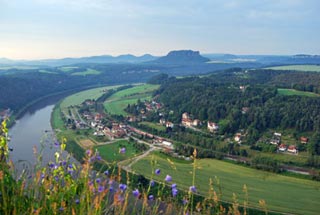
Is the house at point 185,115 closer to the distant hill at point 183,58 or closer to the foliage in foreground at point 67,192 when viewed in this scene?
the foliage in foreground at point 67,192

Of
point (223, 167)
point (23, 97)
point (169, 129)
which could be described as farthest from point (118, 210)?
point (23, 97)

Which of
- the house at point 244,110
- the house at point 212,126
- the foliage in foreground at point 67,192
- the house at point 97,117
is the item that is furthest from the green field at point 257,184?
the house at point 97,117

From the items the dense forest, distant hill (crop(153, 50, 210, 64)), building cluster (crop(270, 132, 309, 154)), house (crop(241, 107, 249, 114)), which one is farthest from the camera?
distant hill (crop(153, 50, 210, 64))

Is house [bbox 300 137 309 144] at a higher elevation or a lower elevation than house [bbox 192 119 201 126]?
higher

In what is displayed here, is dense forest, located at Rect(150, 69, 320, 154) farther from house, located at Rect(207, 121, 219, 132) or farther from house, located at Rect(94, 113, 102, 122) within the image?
house, located at Rect(94, 113, 102, 122)

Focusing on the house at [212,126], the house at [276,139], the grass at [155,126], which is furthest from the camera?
the grass at [155,126]

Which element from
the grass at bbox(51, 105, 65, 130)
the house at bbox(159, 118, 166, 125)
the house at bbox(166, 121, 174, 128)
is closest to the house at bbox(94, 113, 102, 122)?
the grass at bbox(51, 105, 65, 130)
